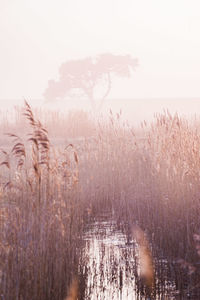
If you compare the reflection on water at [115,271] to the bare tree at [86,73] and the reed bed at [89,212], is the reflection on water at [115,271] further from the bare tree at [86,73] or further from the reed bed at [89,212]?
the bare tree at [86,73]

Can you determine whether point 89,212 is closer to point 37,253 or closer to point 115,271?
point 115,271

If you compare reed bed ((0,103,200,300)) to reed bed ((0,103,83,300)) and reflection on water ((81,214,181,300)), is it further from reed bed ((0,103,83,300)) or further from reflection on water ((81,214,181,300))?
reflection on water ((81,214,181,300))

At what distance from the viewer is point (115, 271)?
4684mm

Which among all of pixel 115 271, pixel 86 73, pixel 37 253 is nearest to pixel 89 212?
pixel 115 271

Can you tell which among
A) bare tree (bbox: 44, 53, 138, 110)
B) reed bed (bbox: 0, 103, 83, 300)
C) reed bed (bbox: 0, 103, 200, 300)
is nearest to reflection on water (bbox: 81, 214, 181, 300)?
reed bed (bbox: 0, 103, 200, 300)

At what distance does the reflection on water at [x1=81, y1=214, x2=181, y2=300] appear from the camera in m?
4.21

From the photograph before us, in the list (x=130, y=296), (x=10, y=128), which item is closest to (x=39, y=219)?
(x=130, y=296)

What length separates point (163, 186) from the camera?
21.3 feet

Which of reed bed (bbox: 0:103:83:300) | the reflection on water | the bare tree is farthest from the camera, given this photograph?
the bare tree

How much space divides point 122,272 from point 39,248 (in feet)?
3.11

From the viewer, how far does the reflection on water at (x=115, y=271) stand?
4207 mm

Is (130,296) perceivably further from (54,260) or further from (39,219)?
(39,219)

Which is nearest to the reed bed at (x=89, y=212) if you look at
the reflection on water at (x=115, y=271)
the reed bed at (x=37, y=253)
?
the reed bed at (x=37, y=253)

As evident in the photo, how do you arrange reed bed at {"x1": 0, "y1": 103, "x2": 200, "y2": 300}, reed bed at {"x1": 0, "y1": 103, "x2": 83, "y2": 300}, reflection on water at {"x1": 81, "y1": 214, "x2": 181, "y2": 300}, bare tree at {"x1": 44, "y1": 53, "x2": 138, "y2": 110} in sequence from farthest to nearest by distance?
1. bare tree at {"x1": 44, "y1": 53, "x2": 138, "y2": 110}
2. reflection on water at {"x1": 81, "y1": 214, "x2": 181, "y2": 300}
3. reed bed at {"x1": 0, "y1": 103, "x2": 200, "y2": 300}
4. reed bed at {"x1": 0, "y1": 103, "x2": 83, "y2": 300}
